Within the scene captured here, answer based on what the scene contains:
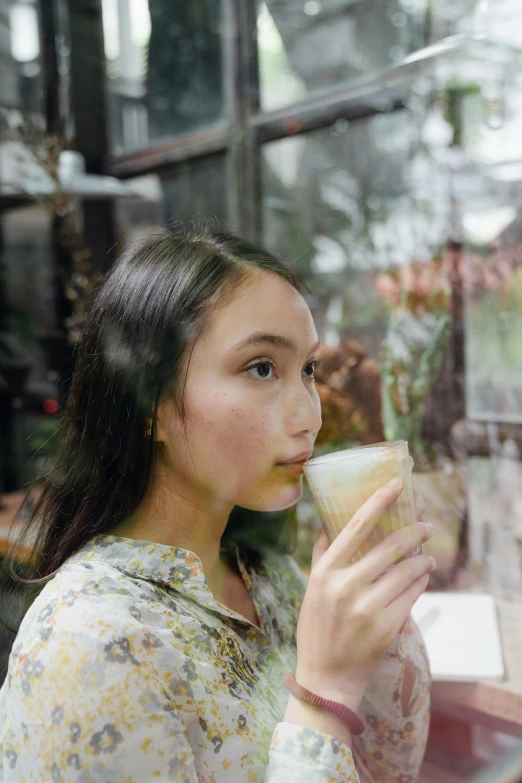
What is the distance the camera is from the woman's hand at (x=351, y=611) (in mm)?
639

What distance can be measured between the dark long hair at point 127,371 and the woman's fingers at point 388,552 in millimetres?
251

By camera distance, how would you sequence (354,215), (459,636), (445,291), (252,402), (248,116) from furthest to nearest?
(248,116)
(354,215)
(445,291)
(459,636)
(252,402)

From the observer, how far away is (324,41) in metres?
2.42

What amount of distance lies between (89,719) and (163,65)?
2816mm

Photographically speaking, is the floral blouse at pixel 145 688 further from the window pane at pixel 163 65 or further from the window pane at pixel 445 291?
the window pane at pixel 163 65

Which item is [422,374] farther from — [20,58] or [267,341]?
[20,58]

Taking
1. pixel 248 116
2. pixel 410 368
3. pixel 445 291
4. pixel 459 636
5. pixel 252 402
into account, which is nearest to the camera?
pixel 252 402

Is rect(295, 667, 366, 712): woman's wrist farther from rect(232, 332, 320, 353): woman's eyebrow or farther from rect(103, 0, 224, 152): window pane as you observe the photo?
rect(103, 0, 224, 152): window pane

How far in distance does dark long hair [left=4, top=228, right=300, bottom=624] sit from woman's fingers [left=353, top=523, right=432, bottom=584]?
25 centimetres

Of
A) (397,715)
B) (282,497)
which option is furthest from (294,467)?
(397,715)

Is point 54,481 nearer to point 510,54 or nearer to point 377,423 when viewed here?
point 377,423

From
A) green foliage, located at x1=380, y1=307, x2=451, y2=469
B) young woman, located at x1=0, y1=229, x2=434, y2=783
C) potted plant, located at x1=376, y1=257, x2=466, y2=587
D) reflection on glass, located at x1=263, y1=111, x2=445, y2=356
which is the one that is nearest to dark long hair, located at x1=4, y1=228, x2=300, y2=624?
young woman, located at x1=0, y1=229, x2=434, y2=783

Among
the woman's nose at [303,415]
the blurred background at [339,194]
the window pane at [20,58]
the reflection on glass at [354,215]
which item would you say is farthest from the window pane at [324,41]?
the woman's nose at [303,415]

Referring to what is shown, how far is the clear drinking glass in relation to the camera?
0.68 m
